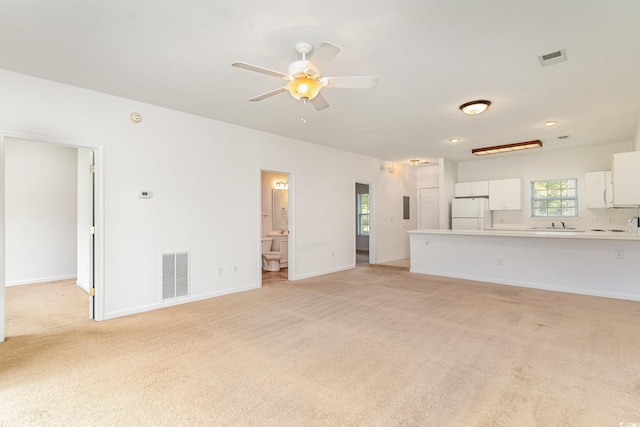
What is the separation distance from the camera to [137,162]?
3.91 meters

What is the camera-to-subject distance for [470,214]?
7.42 m

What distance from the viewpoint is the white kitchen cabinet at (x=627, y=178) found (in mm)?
4148

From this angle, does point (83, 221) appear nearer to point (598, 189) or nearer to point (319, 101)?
point (319, 101)

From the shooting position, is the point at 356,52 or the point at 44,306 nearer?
the point at 356,52

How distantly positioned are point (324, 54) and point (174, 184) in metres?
2.98

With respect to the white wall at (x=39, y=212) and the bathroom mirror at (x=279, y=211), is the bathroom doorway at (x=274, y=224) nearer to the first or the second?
the bathroom mirror at (x=279, y=211)

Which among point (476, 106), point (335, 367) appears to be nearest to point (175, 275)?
point (335, 367)

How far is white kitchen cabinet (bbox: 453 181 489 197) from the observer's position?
7543mm

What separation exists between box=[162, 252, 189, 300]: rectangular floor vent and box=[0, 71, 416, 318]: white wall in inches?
4.1

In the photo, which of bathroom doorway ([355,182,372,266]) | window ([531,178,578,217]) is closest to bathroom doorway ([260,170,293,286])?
bathroom doorway ([355,182,372,266])

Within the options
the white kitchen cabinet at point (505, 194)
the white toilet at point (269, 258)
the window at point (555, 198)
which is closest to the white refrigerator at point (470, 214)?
the white kitchen cabinet at point (505, 194)

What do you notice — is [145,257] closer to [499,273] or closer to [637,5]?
[637,5]

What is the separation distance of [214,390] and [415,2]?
2.99 meters

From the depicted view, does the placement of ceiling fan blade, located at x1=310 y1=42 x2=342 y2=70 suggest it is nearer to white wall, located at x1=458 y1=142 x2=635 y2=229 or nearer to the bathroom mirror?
the bathroom mirror
